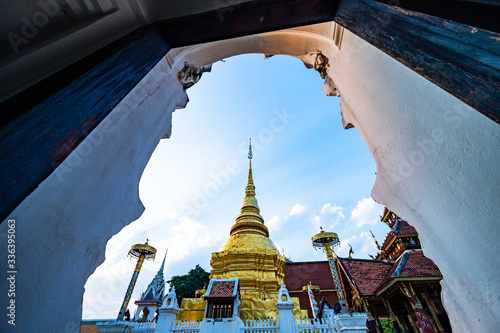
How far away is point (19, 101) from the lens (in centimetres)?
78

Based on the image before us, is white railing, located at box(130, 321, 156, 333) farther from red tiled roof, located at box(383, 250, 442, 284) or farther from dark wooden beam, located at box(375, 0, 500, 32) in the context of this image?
dark wooden beam, located at box(375, 0, 500, 32)

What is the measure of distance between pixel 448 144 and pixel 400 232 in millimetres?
10976

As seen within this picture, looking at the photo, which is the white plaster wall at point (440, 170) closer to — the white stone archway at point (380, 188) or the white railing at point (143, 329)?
the white stone archway at point (380, 188)

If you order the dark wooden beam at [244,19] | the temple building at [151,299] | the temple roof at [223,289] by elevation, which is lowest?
the dark wooden beam at [244,19]

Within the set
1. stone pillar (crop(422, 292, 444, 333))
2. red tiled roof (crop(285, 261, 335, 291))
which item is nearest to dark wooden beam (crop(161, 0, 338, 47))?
stone pillar (crop(422, 292, 444, 333))

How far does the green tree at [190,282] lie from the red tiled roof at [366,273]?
1513cm

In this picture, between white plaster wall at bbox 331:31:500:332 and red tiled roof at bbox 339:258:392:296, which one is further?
red tiled roof at bbox 339:258:392:296

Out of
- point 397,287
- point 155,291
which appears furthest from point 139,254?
point 397,287

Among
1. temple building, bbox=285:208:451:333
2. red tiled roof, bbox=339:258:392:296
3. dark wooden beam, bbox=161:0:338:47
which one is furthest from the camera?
red tiled roof, bbox=339:258:392:296

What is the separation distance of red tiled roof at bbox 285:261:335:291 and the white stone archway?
15.8 m

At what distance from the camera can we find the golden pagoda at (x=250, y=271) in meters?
9.63

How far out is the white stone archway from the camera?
3.99 feet

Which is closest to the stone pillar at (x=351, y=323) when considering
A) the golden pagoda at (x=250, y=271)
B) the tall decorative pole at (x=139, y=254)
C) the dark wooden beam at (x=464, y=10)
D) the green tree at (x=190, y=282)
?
the golden pagoda at (x=250, y=271)

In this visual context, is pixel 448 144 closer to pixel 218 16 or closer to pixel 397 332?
pixel 218 16
